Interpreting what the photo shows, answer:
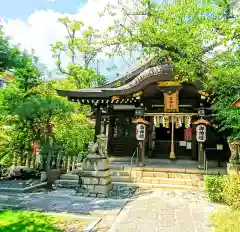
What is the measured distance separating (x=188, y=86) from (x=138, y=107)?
2931 mm

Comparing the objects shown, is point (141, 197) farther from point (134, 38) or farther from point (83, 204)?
point (134, 38)

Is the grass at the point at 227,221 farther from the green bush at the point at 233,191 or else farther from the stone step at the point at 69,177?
the stone step at the point at 69,177

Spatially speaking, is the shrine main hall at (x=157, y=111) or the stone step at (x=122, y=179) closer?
the stone step at (x=122, y=179)


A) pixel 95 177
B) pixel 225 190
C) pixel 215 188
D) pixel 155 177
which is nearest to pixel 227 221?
pixel 225 190

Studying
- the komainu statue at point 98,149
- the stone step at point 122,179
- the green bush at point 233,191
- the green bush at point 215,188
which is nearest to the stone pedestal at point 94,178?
the komainu statue at point 98,149

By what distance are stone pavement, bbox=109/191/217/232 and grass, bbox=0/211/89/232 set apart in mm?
1001

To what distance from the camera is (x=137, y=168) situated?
12.9 meters

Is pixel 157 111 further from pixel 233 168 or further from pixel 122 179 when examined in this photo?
pixel 233 168

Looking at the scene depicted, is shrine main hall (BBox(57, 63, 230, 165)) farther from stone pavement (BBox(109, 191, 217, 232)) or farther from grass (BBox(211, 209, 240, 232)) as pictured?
grass (BBox(211, 209, 240, 232))

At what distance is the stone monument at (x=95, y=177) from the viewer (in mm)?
9672

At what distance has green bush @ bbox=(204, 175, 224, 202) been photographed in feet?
28.6

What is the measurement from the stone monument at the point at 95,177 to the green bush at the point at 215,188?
373 centimetres

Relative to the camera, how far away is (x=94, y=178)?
980 cm

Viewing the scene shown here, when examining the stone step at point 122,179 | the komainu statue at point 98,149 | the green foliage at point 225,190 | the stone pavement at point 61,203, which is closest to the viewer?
the green foliage at point 225,190
